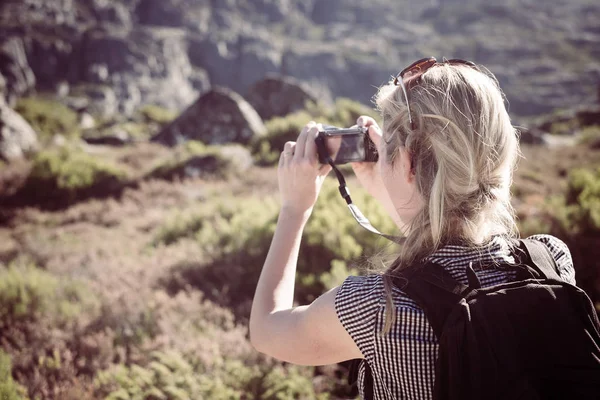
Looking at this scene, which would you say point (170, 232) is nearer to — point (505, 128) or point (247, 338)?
point (247, 338)

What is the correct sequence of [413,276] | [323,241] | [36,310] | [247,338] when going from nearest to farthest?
1. [413,276]
2. [247,338]
3. [36,310]
4. [323,241]

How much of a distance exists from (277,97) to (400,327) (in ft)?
52.5

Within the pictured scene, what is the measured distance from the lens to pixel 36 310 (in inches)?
145

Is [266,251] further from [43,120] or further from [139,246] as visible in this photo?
[43,120]

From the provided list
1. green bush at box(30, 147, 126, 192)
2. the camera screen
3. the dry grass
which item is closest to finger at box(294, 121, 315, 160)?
the camera screen

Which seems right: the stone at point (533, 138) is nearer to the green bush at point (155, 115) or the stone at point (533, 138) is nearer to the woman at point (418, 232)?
the woman at point (418, 232)

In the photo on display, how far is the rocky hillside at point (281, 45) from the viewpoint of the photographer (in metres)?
95.2

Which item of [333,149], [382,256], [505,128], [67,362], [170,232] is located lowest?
[170,232]

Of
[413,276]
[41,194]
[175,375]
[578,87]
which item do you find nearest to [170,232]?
[175,375]

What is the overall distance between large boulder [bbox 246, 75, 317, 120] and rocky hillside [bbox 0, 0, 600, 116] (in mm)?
79323

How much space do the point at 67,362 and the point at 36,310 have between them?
1267 millimetres

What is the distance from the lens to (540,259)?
3.95 ft

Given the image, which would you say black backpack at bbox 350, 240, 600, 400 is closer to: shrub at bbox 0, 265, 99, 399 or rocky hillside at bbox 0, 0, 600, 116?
shrub at bbox 0, 265, 99, 399

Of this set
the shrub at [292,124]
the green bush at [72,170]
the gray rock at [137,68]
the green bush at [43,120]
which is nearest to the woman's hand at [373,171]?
the shrub at [292,124]
